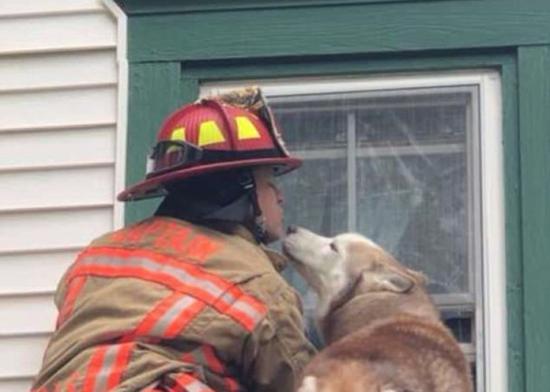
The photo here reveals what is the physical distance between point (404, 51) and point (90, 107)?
111 centimetres

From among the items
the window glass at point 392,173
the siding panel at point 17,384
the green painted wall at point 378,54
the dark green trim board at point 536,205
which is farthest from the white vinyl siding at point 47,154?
the dark green trim board at point 536,205

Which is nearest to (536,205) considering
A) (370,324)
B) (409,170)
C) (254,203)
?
Answer: (409,170)

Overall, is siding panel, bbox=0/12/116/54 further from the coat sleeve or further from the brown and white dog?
the coat sleeve

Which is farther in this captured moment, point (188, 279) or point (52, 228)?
point (52, 228)

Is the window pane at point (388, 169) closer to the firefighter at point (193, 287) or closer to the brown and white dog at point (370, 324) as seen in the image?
the brown and white dog at point (370, 324)

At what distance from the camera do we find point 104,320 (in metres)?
5.09

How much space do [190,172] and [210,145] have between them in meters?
0.11

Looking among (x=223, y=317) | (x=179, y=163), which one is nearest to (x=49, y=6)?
(x=179, y=163)

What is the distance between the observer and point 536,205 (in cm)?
618

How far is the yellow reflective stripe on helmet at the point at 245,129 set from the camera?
17.7ft

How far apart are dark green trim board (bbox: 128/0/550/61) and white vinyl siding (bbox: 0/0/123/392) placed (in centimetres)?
20

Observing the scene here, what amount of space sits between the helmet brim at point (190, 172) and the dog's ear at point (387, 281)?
1.76ft

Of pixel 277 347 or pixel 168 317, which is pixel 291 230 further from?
pixel 168 317

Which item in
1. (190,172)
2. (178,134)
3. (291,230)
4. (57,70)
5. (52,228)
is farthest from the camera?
(57,70)
